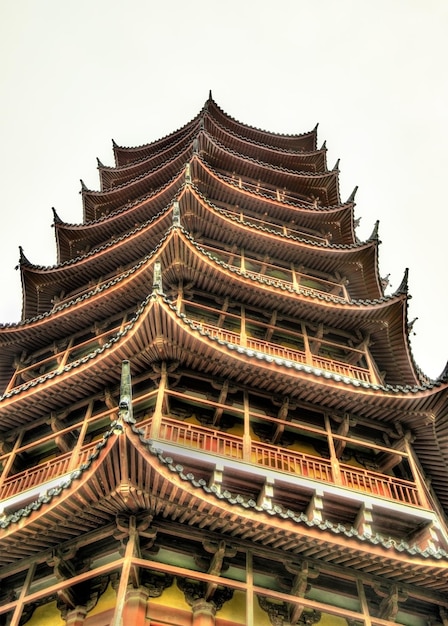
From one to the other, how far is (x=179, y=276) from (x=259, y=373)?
3.93 m

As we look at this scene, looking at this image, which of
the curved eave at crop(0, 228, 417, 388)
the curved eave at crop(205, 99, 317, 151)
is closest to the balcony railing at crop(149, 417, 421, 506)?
the curved eave at crop(0, 228, 417, 388)

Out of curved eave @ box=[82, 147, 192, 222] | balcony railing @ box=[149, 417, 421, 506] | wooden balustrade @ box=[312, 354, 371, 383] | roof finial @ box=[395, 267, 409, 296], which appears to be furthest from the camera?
curved eave @ box=[82, 147, 192, 222]

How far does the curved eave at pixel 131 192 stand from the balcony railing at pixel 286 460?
12.7 metres

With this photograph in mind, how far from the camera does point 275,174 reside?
76.9ft

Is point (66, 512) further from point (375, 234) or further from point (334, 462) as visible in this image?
point (375, 234)

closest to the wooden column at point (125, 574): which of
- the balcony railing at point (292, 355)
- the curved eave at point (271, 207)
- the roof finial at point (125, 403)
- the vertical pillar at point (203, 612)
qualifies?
the vertical pillar at point (203, 612)

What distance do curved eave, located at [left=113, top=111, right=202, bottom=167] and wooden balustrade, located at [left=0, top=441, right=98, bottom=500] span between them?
16308 mm

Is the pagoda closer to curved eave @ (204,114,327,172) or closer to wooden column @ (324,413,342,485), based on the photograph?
wooden column @ (324,413,342,485)

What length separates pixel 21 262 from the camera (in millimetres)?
18156

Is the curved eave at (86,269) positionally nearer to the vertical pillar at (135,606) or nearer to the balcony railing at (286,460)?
the balcony railing at (286,460)

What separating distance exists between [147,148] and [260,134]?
533cm

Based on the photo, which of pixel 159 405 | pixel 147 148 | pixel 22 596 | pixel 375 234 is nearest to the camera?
pixel 22 596

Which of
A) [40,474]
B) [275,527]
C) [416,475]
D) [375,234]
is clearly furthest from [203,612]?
[375,234]

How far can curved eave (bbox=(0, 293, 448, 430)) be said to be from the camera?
11.2m
